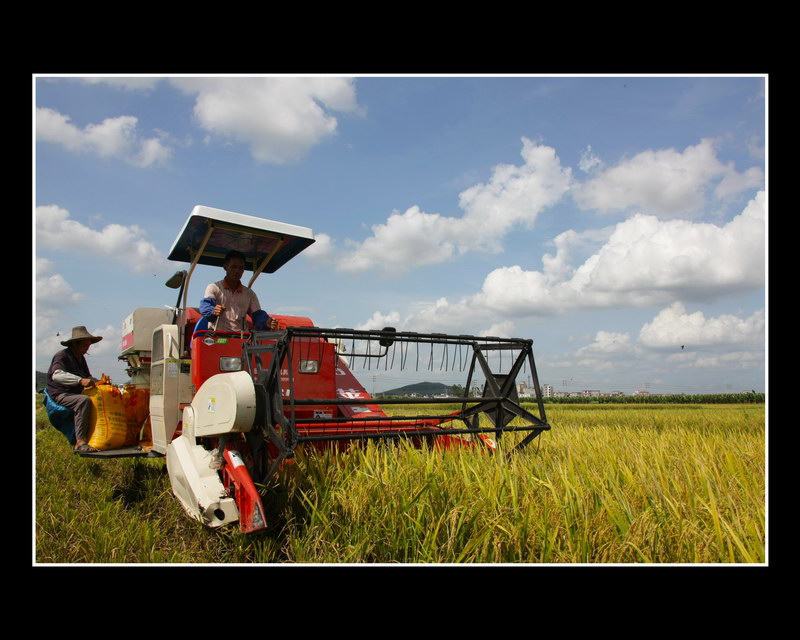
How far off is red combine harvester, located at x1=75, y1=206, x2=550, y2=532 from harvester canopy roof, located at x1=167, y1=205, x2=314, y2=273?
0.04ft

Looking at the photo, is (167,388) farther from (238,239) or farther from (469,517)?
(469,517)

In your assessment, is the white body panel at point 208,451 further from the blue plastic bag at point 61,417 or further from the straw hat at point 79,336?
the straw hat at point 79,336

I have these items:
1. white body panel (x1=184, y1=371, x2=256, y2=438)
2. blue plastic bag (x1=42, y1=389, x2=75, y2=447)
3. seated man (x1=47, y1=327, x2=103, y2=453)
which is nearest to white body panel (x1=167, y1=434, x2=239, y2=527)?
white body panel (x1=184, y1=371, x2=256, y2=438)

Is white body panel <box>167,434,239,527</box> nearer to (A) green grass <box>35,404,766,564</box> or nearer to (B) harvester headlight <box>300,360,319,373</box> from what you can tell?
(A) green grass <box>35,404,766,564</box>

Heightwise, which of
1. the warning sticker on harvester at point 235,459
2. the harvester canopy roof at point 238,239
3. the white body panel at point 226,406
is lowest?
the warning sticker on harvester at point 235,459

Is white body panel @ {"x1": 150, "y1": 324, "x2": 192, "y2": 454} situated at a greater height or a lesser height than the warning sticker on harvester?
greater

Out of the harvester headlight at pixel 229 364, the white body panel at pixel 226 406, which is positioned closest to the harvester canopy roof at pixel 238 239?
the harvester headlight at pixel 229 364

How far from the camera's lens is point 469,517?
3.41 metres

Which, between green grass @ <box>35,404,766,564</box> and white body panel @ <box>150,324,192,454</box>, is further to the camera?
white body panel @ <box>150,324,192,454</box>

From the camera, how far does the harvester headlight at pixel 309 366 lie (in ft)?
18.4

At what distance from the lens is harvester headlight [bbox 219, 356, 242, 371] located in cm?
521

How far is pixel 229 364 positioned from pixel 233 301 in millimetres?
853

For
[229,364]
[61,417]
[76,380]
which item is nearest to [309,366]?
[229,364]

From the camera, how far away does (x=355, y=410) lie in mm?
6094
